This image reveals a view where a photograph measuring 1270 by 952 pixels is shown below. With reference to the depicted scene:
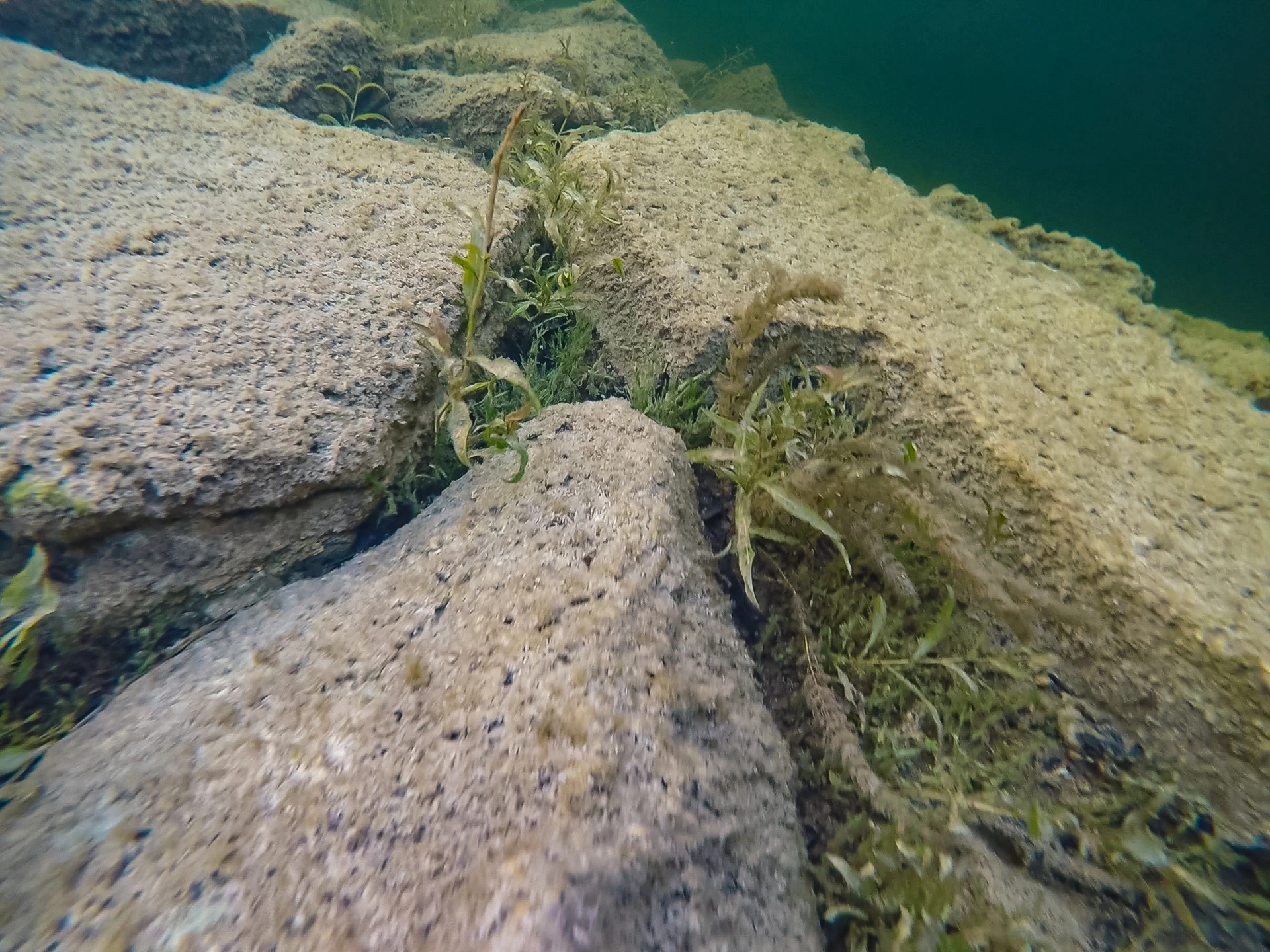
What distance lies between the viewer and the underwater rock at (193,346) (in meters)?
1.66

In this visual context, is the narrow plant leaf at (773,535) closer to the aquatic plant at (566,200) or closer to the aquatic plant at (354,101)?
the aquatic plant at (566,200)

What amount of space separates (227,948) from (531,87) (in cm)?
482

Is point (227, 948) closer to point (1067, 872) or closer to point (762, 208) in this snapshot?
point (1067, 872)

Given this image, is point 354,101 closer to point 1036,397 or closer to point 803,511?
point 803,511

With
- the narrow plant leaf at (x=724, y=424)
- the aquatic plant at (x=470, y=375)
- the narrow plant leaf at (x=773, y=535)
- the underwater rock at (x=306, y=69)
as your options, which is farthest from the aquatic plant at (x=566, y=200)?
the underwater rock at (x=306, y=69)

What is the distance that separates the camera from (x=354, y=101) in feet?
14.4

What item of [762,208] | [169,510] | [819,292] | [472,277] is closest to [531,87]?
[762,208]

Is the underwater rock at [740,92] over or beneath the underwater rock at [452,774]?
over

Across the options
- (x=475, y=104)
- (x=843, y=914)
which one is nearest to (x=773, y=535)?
(x=843, y=914)

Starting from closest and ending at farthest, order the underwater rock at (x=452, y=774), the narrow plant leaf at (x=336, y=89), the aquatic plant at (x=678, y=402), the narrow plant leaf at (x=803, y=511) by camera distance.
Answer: the underwater rock at (x=452, y=774) < the narrow plant leaf at (x=803, y=511) < the aquatic plant at (x=678, y=402) < the narrow plant leaf at (x=336, y=89)

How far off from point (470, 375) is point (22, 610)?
1.49 meters

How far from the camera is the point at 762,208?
3.42 m

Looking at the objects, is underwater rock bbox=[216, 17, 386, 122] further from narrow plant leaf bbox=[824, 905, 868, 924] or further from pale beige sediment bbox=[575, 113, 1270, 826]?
narrow plant leaf bbox=[824, 905, 868, 924]

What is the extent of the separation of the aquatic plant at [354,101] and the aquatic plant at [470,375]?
A: 115 inches
